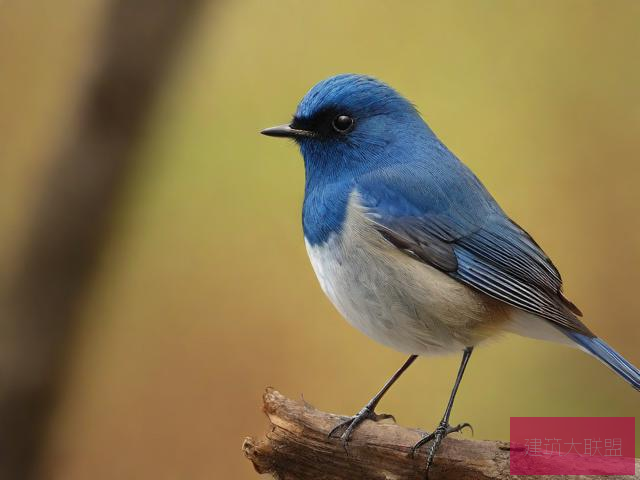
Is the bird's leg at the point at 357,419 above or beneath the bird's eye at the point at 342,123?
beneath

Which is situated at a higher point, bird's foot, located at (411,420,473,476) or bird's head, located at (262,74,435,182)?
bird's head, located at (262,74,435,182)

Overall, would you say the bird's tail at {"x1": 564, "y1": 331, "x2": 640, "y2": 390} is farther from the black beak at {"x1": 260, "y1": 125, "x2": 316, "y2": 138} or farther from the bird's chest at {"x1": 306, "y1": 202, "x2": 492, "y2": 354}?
the black beak at {"x1": 260, "y1": 125, "x2": 316, "y2": 138}

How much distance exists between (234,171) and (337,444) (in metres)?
1.67

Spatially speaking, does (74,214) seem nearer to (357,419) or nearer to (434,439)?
(357,419)

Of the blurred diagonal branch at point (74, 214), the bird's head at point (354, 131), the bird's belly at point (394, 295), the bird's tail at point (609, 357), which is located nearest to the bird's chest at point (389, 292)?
the bird's belly at point (394, 295)

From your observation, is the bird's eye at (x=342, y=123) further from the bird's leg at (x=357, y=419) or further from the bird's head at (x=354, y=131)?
the bird's leg at (x=357, y=419)

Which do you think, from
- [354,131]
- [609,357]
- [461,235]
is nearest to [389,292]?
[461,235]

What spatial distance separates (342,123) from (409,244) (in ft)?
1.43

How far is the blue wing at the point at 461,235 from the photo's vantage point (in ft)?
8.70

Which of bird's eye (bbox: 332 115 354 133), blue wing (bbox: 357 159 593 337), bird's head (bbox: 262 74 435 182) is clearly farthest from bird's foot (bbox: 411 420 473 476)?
bird's eye (bbox: 332 115 354 133)

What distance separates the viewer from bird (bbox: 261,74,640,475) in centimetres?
259

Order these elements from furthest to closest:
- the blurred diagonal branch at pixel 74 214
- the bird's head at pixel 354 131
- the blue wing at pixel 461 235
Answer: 1. the blurred diagonal branch at pixel 74 214
2. the bird's head at pixel 354 131
3. the blue wing at pixel 461 235

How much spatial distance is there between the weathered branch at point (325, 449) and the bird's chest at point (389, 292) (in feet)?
0.91

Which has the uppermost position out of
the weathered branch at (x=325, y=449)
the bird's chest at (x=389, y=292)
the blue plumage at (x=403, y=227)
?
the blue plumage at (x=403, y=227)
